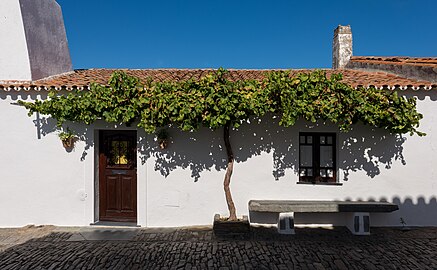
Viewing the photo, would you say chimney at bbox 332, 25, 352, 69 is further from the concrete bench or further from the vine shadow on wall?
the concrete bench

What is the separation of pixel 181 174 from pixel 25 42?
576cm

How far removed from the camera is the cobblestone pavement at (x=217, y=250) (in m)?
4.77

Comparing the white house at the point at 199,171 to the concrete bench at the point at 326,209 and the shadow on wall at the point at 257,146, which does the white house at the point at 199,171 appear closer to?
the shadow on wall at the point at 257,146

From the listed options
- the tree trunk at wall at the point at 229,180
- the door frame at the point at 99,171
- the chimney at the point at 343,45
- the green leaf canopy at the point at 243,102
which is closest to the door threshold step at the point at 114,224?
the door frame at the point at 99,171

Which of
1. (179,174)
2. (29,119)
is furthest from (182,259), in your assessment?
(29,119)

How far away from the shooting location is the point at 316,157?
687cm

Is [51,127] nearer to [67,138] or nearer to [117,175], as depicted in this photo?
[67,138]

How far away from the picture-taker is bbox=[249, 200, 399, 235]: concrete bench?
603cm

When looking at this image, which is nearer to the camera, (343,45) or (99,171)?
(99,171)

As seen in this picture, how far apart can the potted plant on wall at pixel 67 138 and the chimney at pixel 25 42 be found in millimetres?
2262

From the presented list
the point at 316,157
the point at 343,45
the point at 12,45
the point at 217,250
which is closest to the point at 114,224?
the point at 217,250

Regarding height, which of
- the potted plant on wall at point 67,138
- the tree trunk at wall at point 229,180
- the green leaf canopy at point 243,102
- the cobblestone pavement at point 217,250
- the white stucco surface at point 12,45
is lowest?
the cobblestone pavement at point 217,250

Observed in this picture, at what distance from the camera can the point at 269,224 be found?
671 centimetres

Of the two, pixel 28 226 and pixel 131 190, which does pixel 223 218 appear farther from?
pixel 28 226
